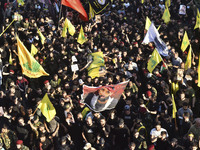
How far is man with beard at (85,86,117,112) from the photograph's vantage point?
7105 mm

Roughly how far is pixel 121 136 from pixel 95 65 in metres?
3.62

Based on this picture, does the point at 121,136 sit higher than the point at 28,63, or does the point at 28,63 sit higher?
the point at 28,63

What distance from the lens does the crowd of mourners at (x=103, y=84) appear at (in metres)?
6.78

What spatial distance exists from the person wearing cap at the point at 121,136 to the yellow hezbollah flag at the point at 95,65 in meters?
3.14

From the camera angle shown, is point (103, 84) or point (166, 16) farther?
point (166, 16)

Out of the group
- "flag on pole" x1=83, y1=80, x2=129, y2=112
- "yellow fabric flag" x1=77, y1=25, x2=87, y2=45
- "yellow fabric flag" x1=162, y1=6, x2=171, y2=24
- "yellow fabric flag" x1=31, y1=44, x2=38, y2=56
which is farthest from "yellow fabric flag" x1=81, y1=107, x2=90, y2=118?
"yellow fabric flag" x1=162, y1=6, x2=171, y2=24

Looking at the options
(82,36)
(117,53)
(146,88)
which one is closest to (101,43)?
(82,36)

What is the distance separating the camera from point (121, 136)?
270 inches

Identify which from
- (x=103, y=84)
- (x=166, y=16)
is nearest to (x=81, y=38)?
(x=103, y=84)

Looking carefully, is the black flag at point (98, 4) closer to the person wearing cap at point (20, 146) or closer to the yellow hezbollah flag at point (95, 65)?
the yellow hezbollah flag at point (95, 65)

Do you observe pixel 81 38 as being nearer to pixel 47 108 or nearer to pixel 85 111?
pixel 85 111

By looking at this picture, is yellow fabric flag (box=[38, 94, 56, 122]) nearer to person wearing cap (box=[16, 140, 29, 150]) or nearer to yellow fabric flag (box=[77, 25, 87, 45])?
person wearing cap (box=[16, 140, 29, 150])

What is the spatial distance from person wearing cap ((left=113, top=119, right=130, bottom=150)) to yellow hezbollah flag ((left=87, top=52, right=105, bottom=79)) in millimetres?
3144

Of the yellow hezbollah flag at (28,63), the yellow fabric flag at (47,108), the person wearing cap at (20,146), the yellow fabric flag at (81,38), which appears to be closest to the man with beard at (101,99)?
the yellow fabric flag at (47,108)
